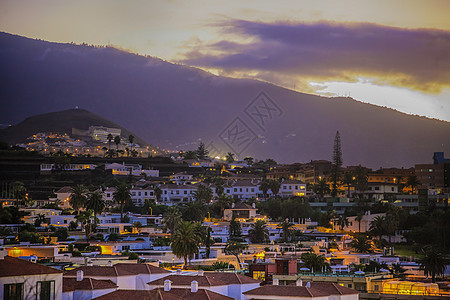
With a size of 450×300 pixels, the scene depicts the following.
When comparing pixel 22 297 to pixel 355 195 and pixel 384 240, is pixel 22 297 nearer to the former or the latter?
pixel 384 240

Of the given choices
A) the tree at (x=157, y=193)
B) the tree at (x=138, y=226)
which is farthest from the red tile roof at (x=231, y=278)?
the tree at (x=157, y=193)

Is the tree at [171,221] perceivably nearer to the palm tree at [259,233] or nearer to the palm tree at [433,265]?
the palm tree at [259,233]

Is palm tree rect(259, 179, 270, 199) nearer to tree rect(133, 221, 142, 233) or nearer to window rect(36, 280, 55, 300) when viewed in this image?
tree rect(133, 221, 142, 233)

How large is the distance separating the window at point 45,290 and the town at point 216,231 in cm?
3

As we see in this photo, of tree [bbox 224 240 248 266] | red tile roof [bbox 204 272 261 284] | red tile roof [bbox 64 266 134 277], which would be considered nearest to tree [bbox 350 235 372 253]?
tree [bbox 224 240 248 266]

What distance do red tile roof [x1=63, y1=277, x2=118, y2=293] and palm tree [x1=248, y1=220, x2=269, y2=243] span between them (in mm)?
40705

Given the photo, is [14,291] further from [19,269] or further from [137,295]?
[137,295]

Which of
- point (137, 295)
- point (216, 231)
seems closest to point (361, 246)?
point (216, 231)

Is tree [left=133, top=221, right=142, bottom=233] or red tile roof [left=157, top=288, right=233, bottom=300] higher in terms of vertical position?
tree [left=133, top=221, right=142, bottom=233]

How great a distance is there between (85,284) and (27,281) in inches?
190

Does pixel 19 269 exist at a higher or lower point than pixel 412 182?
lower

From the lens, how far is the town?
29000 millimetres

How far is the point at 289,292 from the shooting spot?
27141 millimetres

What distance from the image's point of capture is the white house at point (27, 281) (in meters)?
20.9
